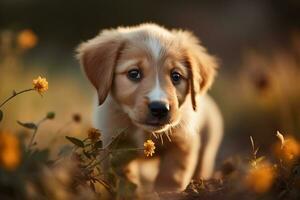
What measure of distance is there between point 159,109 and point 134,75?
43cm

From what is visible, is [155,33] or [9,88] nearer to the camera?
[155,33]

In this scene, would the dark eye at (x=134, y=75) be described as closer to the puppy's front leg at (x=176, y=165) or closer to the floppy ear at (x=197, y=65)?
A: the floppy ear at (x=197, y=65)

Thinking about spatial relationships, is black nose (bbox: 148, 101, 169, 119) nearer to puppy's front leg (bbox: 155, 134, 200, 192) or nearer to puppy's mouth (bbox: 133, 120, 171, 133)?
puppy's mouth (bbox: 133, 120, 171, 133)

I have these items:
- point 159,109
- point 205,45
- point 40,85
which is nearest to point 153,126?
point 159,109

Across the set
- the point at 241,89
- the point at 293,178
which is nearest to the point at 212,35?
the point at 241,89

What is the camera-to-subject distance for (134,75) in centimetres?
460

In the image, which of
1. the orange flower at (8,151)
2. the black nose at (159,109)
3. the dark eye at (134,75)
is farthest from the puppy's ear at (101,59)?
the orange flower at (8,151)

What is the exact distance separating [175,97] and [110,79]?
17.7 inches

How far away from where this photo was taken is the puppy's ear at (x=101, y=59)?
4.64 meters

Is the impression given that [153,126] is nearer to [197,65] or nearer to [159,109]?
[159,109]

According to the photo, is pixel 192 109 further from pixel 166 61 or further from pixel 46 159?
pixel 46 159

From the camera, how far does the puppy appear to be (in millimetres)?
4418

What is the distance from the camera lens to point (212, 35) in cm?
1320

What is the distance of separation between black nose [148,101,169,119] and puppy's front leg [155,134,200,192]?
673 mm
